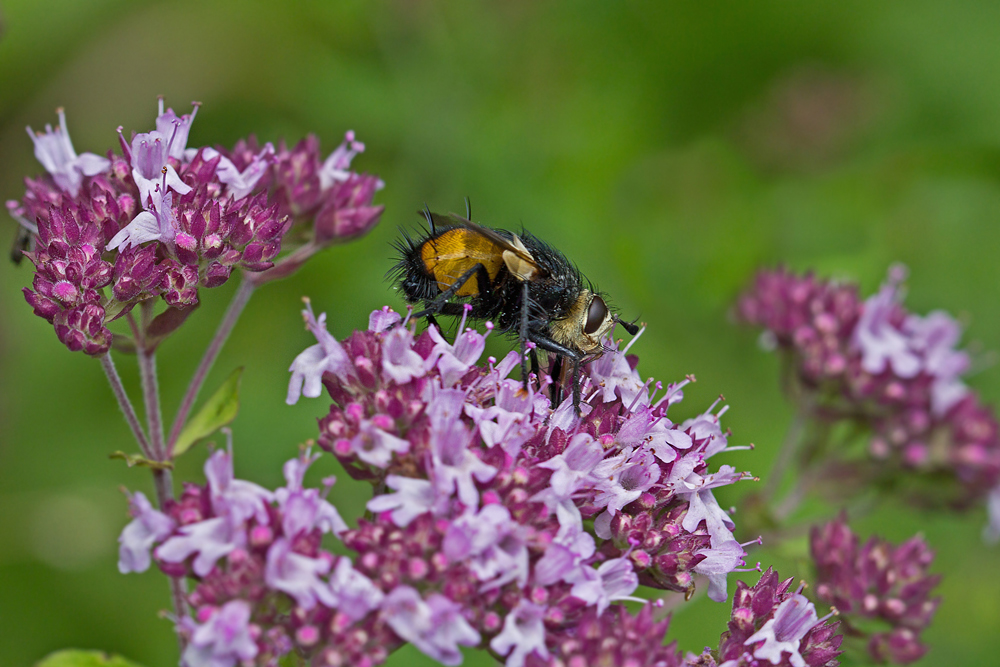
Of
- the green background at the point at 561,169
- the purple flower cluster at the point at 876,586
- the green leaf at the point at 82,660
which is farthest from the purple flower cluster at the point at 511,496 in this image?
the green background at the point at 561,169

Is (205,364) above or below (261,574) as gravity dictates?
above

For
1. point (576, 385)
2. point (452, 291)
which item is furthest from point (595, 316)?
point (452, 291)

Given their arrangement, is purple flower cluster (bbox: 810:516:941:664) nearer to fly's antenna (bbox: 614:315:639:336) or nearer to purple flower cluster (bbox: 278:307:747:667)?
purple flower cluster (bbox: 278:307:747:667)

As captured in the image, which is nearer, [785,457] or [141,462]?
[141,462]

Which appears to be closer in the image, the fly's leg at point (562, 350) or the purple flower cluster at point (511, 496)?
the purple flower cluster at point (511, 496)

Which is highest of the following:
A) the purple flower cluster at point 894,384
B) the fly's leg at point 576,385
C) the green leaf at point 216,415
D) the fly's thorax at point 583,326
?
the purple flower cluster at point 894,384

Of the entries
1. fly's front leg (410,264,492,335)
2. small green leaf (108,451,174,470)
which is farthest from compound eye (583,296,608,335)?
small green leaf (108,451,174,470)

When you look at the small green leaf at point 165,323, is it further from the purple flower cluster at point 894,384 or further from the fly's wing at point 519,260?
the purple flower cluster at point 894,384

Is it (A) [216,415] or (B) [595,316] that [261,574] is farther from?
(B) [595,316]
